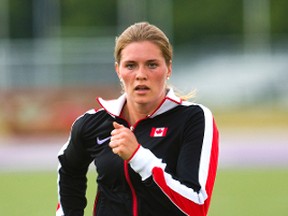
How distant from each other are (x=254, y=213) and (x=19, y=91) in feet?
49.3

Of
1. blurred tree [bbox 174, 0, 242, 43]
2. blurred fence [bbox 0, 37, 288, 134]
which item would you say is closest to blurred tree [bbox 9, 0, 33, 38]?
blurred fence [bbox 0, 37, 288, 134]

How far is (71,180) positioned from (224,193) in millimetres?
8703

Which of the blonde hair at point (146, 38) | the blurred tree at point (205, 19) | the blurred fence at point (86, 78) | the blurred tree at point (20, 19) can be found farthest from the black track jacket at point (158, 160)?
the blurred tree at point (20, 19)

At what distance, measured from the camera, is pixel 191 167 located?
4719 mm

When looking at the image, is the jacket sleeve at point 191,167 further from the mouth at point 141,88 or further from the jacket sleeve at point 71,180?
the jacket sleeve at point 71,180

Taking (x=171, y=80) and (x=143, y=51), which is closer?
(x=143, y=51)

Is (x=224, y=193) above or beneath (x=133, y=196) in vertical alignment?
beneath

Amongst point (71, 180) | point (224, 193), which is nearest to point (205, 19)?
point (224, 193)

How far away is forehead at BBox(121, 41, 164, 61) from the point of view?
4.82 metres

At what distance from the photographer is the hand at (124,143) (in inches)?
178

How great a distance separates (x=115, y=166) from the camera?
16.0 feet

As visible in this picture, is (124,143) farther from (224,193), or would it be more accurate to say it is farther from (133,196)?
(224,193)

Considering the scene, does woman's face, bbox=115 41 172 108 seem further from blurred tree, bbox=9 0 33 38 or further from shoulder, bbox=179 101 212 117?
blurred tree, bbox=9 0 33 38

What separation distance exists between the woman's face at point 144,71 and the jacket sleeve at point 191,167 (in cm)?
24
